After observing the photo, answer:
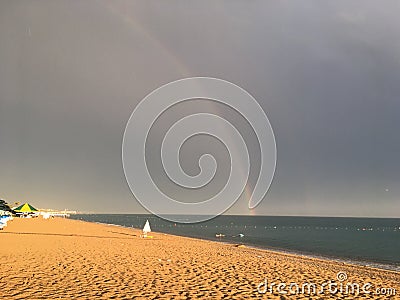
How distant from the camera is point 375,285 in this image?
44.4 ft

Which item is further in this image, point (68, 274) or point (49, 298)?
point (68, 274)

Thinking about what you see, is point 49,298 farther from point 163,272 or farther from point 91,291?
point 163,272

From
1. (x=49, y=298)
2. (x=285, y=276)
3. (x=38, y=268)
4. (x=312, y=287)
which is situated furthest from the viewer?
(x=285, y=276)

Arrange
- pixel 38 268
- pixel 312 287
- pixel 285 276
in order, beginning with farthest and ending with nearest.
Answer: pixel 285 276 < pixel 38 268 < pixel 312 287

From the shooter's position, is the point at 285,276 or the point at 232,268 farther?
the point at 232,268

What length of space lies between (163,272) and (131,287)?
3.27m

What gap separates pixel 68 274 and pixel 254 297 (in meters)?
6.80

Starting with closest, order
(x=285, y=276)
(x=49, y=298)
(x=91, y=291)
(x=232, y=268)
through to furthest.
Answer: (x=49, y=298) < (x=91, y=291) < (x=285, y=276) < (x=232, y=268)

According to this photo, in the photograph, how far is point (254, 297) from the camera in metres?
9.77

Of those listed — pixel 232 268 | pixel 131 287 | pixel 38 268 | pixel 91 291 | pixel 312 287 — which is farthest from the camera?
pixel 232 268

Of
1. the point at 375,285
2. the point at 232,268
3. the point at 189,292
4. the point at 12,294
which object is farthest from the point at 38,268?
the point at 375,285

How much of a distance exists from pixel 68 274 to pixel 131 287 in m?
3.17

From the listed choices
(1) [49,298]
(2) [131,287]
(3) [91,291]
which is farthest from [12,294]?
(2) [131,287]

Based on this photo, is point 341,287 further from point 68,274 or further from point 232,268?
point 68,274
